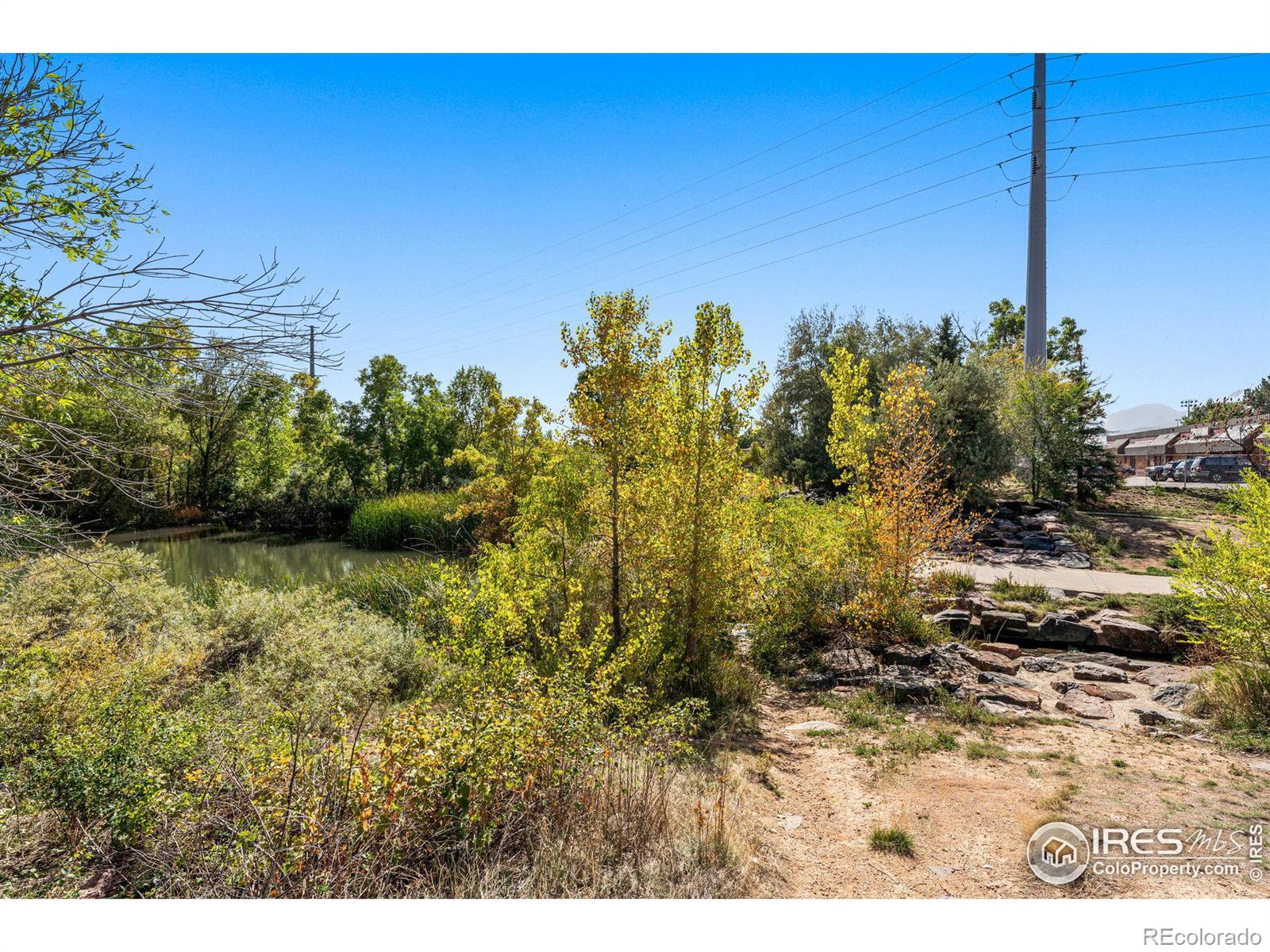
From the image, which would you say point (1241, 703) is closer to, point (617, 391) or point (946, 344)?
point (617, 391)

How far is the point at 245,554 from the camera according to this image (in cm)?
1814

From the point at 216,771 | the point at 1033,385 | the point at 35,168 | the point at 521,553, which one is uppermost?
the point at 1033,385

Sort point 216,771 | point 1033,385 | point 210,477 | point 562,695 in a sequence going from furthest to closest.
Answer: point 210,477 → point 1033,385 → point 562,695 → point 216,771

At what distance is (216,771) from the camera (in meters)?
3.26

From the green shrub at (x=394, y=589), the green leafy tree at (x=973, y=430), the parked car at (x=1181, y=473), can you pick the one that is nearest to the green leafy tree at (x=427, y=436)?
the green shrub at (x=394, y=589)

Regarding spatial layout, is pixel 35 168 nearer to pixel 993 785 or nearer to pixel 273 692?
pixel 273 692

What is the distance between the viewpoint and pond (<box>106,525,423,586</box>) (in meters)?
15.1

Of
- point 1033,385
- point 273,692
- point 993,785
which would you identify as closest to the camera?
point 993,785

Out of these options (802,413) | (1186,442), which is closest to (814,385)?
(802,413)

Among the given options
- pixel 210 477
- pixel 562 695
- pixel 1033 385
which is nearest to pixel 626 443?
pixel 562 695

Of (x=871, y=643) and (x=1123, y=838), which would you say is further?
(x=871, y=643)

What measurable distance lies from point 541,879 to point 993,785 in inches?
137

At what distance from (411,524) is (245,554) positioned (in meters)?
4.88

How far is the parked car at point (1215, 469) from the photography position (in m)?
22.8
